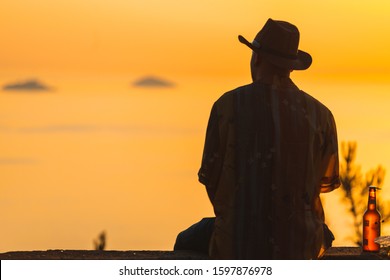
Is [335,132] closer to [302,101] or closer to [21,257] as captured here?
[302,101]

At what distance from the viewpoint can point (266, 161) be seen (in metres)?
9.08

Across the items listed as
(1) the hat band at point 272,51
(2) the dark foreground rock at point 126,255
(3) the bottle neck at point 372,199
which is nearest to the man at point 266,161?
(1) the hat band at point 272,51

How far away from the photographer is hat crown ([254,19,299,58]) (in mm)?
9258

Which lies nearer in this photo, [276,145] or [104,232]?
[276,145]

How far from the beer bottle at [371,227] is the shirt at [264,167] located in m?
1.05

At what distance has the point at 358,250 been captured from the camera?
10438 millimetres

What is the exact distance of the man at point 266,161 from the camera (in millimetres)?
9102

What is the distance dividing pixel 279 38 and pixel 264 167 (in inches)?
32.5

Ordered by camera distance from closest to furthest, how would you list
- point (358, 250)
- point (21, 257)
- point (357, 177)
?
point (21, 257) < point (358, 250) < point (357, 177)

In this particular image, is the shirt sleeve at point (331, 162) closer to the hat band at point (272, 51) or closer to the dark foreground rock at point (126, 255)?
the hat band at point (272, 51)

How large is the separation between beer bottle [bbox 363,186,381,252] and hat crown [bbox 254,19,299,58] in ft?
4.64

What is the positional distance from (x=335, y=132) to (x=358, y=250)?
4.39 feet
